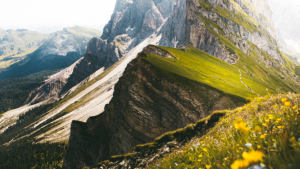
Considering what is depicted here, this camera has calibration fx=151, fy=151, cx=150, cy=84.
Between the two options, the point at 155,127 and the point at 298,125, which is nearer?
the point at 298,125

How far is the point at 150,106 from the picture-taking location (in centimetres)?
3444

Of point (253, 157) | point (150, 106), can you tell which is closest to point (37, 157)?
point (150, 106)

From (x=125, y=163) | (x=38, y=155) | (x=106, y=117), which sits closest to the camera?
(x=125, y=163)

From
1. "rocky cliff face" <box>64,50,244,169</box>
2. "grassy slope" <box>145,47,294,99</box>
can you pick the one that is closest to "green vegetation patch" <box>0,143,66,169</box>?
"rocky cliff face" <box>64,50,244,169</box>

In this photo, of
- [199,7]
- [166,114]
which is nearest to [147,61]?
[166,114]

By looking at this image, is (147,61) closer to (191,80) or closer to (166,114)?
(191,80)

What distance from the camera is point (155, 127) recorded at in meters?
33.1

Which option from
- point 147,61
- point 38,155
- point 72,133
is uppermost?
point 147,61

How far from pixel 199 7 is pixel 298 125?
473 ft

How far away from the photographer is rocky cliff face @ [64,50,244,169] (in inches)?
1289

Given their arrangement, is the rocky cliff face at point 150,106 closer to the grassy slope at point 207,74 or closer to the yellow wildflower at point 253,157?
the grassy slope at point 207,74

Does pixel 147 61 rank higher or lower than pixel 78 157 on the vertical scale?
higher

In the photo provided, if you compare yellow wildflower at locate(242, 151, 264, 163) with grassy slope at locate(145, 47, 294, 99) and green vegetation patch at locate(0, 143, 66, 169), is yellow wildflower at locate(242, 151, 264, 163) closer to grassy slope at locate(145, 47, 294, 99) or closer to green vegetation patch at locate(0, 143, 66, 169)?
grassy slope at locate(145, 47, 294, 99)

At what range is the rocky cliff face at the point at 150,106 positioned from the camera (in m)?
32.8
